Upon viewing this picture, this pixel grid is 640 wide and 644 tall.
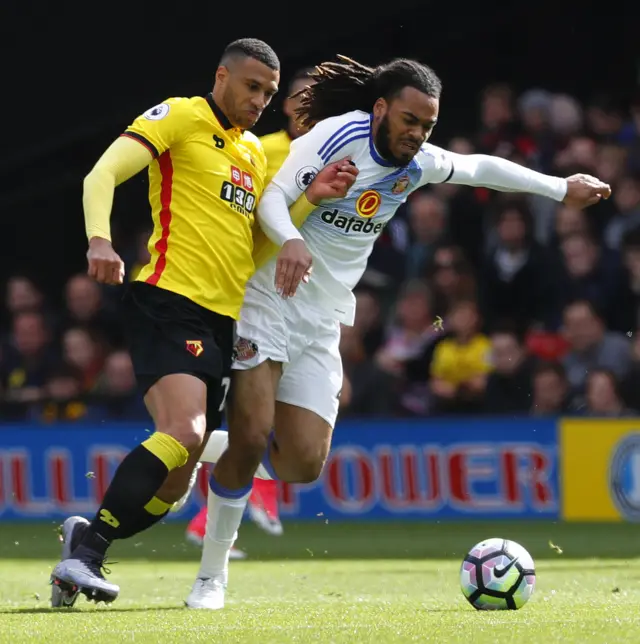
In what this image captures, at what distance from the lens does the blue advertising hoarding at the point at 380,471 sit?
38.0 feet

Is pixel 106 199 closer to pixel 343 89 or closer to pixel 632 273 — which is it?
pixel 343 89

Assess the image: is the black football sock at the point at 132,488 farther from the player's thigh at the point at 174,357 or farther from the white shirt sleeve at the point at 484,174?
the white shirt sleeve at the point at 484,174

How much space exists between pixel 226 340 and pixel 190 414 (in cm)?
50

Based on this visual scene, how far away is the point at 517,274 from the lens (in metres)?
12.1

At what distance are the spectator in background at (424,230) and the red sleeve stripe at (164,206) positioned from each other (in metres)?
6.46

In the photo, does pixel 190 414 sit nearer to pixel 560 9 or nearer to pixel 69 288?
pixel 69 288

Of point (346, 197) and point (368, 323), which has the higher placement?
point (346, 197)

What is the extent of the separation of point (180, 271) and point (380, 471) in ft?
19.4

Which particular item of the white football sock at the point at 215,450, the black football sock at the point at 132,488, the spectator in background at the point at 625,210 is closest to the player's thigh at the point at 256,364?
the black football sock at the point at 132,488

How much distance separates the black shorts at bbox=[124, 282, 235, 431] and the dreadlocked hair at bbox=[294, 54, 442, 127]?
1.21 meters

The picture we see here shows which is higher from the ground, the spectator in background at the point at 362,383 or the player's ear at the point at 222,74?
the player's ear at the point at 222,74

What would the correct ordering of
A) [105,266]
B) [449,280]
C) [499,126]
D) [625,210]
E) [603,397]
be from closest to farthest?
[105,266], [603,397], [449,280], [625,210], [499,126]

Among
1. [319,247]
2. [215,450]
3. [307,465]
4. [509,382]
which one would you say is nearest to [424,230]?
[509,382]

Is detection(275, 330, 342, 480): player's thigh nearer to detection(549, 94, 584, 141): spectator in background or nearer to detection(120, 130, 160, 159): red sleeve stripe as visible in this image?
detection(120, 130, 160, 159): red sleeve stripe
